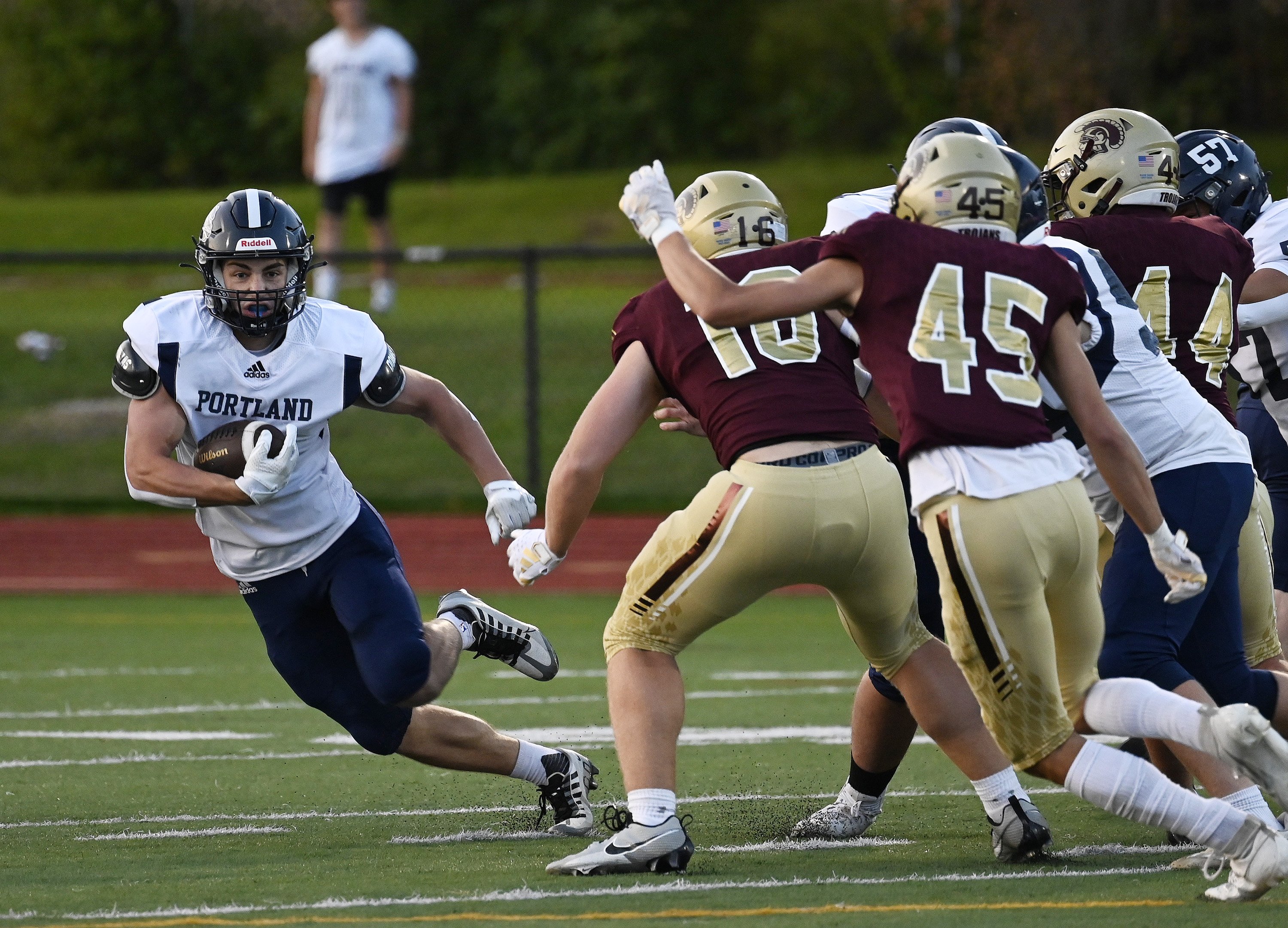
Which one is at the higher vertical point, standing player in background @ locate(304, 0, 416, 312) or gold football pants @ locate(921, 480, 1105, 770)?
standing player in background @ locate(304, 0, 416, 312)

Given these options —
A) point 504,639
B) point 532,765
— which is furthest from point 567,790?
point 504,639

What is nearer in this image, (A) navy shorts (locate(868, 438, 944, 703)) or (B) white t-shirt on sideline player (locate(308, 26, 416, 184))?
(A) navy shorts (locate(868, 438, 944, 703))

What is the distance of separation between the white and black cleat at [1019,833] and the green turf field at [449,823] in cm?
5

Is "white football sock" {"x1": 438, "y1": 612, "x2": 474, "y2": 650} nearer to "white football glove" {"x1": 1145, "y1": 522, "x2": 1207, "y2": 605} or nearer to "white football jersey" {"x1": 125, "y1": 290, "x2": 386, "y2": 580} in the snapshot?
"white football jersey" {"x1": 125, "y1": 290, "x2": 386, "y2": 580}

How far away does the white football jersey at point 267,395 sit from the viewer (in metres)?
4.81

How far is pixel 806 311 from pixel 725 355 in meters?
0.41

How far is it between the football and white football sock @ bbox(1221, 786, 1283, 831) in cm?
240

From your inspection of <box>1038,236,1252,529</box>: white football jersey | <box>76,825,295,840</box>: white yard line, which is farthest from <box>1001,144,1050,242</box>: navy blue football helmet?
<box>76,825,295,840</box>: white yard line

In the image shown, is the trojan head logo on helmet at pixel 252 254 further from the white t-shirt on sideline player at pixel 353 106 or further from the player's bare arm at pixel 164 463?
the white t-shirt on sideline player at pixel 353 106

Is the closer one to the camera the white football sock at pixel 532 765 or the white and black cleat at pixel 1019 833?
the white and black cleat at pixel 1019 833

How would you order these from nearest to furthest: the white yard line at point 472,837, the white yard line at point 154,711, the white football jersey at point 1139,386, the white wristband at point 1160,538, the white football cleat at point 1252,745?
1. the white football cleat at point 1252,745
2. the white wristband at point 1160,538
3. the white football jersey at point 1139,386
4. the white yard line at point 472,837
5. the white yard line at point 154,711

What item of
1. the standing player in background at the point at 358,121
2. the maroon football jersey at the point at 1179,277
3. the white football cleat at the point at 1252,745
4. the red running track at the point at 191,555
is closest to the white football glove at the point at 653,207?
the maroon football jersey at the point at 1179,277

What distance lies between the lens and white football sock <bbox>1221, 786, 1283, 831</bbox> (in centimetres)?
410

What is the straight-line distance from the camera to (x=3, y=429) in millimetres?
15320
